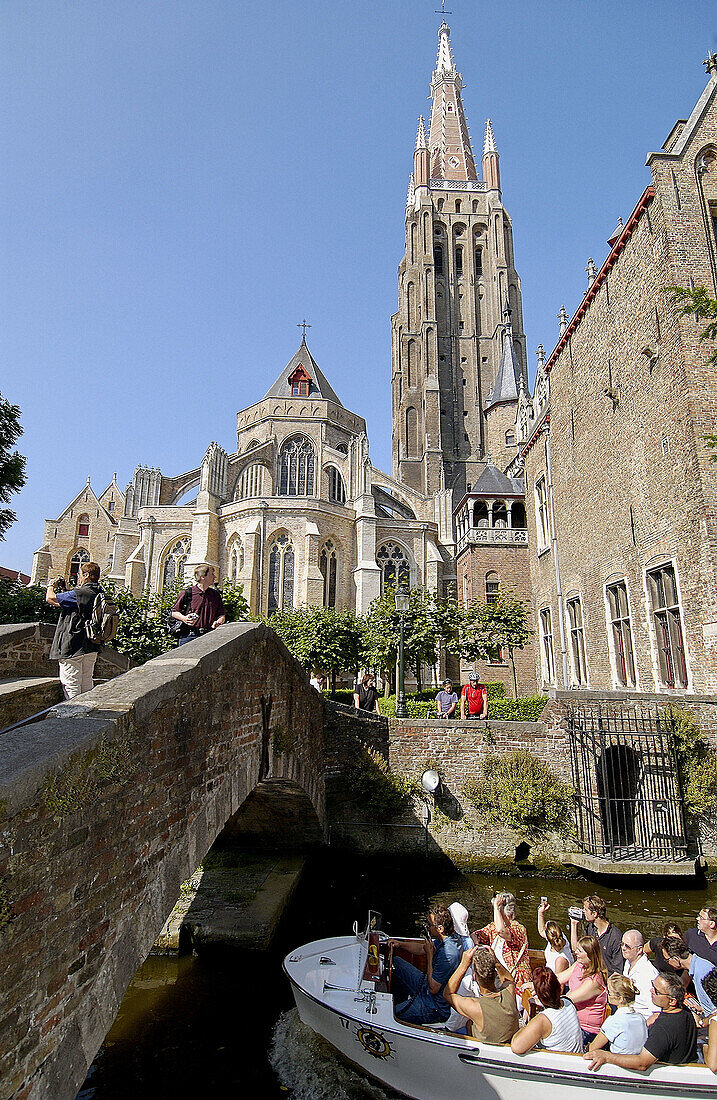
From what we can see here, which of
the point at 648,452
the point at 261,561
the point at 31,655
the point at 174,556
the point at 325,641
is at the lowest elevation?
the point at 31,655

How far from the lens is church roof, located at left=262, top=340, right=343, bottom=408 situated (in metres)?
47.6

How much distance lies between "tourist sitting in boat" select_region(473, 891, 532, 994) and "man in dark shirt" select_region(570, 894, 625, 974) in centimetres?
59

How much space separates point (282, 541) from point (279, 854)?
2360 cm

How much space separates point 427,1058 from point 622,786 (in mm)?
8165

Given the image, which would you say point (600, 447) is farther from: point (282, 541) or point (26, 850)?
point (282, 541)

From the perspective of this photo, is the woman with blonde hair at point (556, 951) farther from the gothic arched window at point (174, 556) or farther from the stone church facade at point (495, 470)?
the gothic arched window at point (174, 556)

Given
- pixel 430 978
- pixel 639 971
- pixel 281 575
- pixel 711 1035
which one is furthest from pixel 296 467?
pixel 711 1035

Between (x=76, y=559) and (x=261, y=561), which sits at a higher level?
(x=76, y=559)

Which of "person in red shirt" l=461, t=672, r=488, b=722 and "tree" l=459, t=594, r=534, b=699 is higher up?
"tree" l=459, t=594, r=534, b=699

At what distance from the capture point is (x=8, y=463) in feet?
67.6

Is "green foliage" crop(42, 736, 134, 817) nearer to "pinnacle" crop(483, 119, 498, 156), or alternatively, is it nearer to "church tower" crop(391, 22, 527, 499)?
"church tower" crop(391, 22, 527, 499)

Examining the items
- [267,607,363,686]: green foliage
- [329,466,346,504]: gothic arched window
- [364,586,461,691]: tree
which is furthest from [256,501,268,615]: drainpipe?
[364,586,461,691]: tree

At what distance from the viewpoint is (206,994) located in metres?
8.42

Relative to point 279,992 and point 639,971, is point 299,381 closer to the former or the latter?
point 279,992
